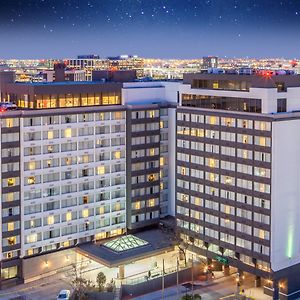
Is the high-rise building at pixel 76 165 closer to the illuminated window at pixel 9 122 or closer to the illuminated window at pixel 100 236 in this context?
the illuminated window at pixel 9 122

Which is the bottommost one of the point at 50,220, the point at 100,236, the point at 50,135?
the point at 100,236

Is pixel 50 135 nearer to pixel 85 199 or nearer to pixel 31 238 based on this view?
pixel 85 199

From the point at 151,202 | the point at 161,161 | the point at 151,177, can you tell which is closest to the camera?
the point at 151,177

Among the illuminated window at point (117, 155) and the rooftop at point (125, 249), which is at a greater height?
the illuminated window at point (117, 155)

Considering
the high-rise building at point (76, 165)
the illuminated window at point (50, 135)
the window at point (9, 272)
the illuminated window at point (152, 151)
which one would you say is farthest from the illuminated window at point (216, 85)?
the window at point (9, 272)

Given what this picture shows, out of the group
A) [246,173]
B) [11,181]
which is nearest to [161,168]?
[246,173]

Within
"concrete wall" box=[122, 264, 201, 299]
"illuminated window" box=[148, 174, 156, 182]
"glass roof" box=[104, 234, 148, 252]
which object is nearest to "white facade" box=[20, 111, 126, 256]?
"glass roof" box=[104, 234, 148, 252]

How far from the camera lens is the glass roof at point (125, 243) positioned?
347 feet

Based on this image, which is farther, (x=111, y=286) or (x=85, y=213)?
(x=85, y=213)

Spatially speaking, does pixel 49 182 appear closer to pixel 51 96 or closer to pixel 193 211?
pixel 51 96

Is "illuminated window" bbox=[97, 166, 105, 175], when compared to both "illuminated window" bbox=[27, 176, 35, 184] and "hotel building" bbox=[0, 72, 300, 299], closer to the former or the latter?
"hotel building" bbox=[0, 72, 300, 299]

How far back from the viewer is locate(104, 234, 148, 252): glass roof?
10588cm

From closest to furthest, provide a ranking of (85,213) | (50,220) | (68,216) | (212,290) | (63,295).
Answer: (63,295) → (212,290) → (50,220) → (68,216) → (85,213)

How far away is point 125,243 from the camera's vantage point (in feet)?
351
